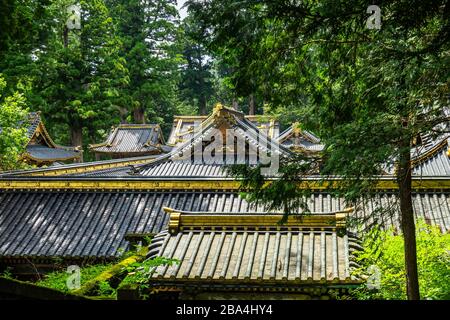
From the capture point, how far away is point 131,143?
35.5 m

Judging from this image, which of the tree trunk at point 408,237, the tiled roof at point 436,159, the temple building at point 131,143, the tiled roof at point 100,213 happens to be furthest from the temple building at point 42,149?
the tree trunk at point 408,237

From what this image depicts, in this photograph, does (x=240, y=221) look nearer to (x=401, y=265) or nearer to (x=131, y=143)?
(x=401, y=265)

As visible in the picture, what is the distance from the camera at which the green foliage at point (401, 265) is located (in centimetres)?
614

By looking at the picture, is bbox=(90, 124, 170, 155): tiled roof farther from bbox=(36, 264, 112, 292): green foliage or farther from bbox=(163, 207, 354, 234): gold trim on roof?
bbox=(163, 207, 354, 234): gold trim on roof

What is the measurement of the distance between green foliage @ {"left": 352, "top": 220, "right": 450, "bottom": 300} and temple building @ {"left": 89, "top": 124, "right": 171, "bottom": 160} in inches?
1081

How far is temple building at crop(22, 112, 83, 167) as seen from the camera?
28.6 meters

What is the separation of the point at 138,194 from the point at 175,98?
133 ft

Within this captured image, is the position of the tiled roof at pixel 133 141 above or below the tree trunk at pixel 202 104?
below

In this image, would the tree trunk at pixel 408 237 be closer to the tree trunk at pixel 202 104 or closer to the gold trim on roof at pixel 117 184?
the gold trim on roof at pixel 117 184

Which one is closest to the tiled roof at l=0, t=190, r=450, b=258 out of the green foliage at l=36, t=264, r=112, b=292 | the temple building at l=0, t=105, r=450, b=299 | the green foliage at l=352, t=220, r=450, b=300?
the temple building at l=0, t=105, r=450, b=299

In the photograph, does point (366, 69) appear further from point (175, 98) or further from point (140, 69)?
point (175, 98)

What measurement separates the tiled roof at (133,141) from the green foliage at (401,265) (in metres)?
27.5

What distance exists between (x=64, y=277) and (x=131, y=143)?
90.5ft

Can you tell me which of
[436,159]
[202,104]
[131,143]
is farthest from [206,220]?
[202,104]
